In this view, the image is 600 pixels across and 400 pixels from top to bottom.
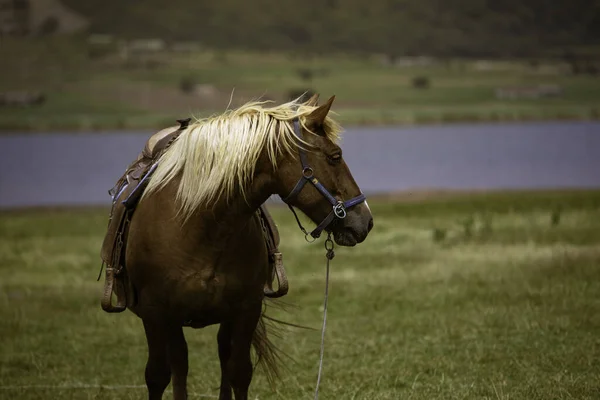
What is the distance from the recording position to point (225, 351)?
28.0ft

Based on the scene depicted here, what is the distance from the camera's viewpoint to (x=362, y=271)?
18.0 meters

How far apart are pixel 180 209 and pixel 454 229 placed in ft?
53.2

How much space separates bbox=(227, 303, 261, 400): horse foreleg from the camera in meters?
7.53

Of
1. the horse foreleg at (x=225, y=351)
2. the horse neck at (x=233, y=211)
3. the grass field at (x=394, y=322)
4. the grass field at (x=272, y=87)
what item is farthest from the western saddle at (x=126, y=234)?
the grass field at (x=272, y=87)

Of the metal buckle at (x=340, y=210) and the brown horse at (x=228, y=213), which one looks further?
the brown horse at (x=228, y=213)

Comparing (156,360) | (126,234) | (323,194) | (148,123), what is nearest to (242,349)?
(156,360)

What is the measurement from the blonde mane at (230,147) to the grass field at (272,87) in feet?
338

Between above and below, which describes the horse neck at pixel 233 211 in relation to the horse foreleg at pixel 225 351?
above

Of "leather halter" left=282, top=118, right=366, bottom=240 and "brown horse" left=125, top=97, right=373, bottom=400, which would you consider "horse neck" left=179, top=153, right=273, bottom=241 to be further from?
"leather halter" left=282, top=118, right=366, bottom=240

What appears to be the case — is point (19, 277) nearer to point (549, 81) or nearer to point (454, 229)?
point (454, 229)

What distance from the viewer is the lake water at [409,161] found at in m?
47.0

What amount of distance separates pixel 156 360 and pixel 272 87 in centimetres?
13551

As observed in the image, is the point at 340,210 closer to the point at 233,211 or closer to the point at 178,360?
the point at 233,211

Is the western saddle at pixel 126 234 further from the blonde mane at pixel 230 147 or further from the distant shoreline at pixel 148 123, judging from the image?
the distant shoreline at pixel 148 123
